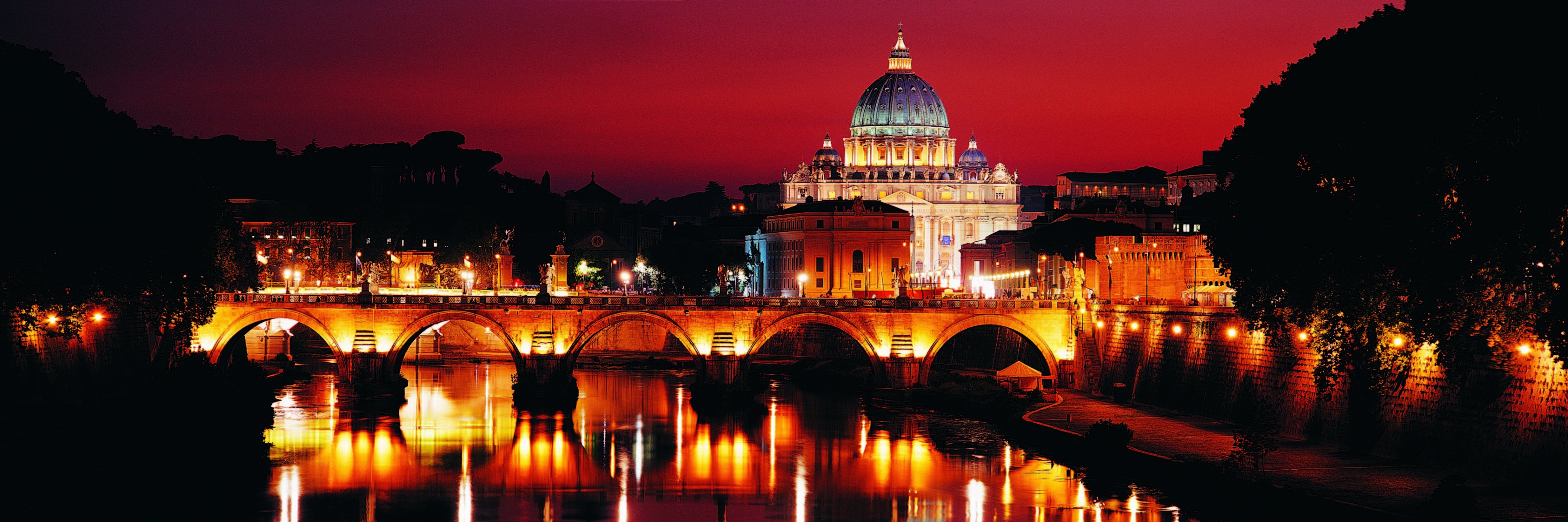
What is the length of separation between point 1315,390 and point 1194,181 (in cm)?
11832

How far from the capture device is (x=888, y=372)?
59.6 m

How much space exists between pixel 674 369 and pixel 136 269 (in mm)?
33256

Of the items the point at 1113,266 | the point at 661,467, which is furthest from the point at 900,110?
the point at 661,467

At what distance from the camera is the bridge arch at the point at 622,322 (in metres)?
58.9

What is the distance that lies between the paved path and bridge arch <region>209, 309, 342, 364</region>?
2667 cm

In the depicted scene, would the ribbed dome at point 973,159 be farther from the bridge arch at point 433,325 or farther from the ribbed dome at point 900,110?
the bridge arch at point 433,325

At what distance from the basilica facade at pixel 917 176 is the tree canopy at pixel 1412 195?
441 feet

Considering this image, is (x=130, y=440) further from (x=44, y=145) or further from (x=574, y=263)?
(x=574, y=263)

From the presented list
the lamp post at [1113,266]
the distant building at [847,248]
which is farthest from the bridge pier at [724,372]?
the distant building at [847,248]

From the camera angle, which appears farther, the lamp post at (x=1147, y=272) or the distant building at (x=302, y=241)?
the distant building at (x=302, y=241)

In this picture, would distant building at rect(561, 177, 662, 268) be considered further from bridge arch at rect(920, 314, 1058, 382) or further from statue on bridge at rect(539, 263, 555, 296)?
bridge arch at rect(920, 314, 1058, 382)

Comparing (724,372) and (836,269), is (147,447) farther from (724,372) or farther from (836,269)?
(836,269)

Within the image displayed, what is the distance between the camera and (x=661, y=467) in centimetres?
4462

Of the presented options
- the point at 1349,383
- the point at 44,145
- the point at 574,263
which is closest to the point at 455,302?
the point at 44,145
